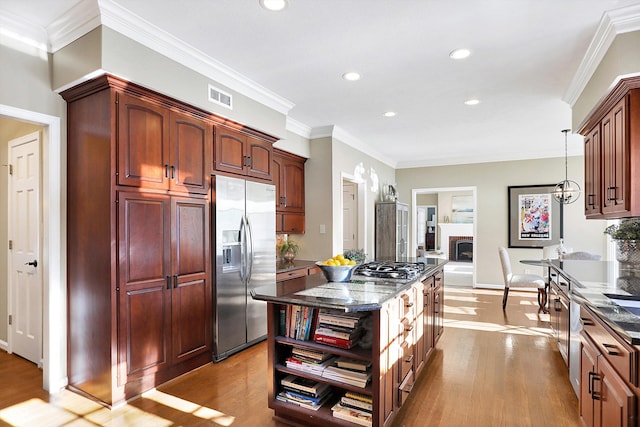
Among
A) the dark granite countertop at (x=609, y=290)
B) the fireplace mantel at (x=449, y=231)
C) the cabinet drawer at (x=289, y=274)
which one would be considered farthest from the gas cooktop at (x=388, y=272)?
the fireplace mantel at (x=449, y=231)

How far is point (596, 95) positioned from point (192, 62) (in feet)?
11.2

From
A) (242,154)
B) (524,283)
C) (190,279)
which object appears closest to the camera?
(190,279)

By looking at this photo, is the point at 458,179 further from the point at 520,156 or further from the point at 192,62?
the point at 192,62

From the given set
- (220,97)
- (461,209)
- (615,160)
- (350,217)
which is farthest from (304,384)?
(461,209)

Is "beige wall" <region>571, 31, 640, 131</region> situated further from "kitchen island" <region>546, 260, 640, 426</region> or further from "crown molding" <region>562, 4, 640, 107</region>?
"kitchen island" <region>546, 260, 640, 426</region>

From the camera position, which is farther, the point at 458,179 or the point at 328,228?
the point at 458,179

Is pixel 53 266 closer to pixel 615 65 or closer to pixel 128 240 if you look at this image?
pixel 128 240

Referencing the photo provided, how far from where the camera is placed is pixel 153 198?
2812 millimetres

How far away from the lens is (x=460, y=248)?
Answer: 12.2 metres

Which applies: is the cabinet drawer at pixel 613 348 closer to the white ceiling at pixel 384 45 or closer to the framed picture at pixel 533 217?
the white ceiling at pixel 384 45

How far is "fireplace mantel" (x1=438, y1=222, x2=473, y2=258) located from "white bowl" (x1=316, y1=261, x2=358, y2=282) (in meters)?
10.5

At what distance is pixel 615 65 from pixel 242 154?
3183 millimetres

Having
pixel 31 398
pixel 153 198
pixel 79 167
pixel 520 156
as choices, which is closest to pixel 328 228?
pixel 153 198

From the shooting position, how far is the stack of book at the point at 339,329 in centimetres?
212
